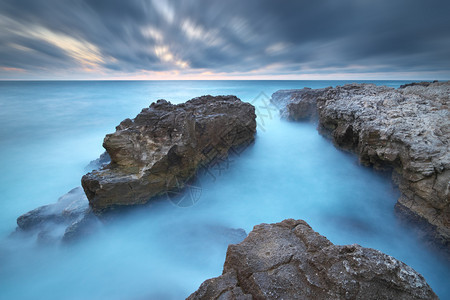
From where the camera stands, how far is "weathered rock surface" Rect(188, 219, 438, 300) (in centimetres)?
200

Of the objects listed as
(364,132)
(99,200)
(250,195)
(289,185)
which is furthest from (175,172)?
(364,132)

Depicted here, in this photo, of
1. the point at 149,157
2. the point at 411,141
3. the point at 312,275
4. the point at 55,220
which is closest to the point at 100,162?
the point at 55,220

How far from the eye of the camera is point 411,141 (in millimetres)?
5090

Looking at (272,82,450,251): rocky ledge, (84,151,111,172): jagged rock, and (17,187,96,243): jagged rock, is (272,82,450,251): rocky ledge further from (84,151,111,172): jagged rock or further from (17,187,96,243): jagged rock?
(84,151,111,172): jagged rock

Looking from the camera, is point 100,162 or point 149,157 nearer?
point 149,157

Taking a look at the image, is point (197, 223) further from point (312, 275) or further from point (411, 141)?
point (411, 141)

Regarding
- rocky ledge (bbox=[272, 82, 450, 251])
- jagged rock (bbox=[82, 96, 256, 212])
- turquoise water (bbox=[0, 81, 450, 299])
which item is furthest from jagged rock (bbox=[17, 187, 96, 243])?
rocky ledge (bbox=[272, 82, 450, 251])

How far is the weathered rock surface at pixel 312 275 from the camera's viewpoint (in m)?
2.00

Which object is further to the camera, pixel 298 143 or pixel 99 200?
pixel 298 143

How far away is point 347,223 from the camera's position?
6.05m

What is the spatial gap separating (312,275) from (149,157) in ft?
18.7

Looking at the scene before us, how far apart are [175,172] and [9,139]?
17.0 m

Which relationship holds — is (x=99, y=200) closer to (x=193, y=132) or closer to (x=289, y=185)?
(x=193, y=132)

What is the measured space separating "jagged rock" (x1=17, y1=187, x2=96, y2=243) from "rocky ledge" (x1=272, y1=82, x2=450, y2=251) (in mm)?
9608
